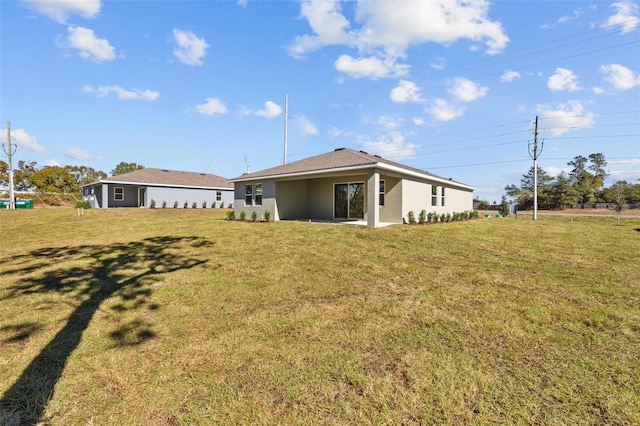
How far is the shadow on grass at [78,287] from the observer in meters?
2.43

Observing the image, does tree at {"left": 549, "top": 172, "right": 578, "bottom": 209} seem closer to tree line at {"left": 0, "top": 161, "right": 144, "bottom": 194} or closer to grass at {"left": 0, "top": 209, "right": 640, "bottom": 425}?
grass at {"left": 0, "top": 209, "right": 640, "bottom": 425}

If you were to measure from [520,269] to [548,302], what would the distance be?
6.81 ft

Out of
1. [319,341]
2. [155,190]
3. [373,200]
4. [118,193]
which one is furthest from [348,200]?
[118,193]

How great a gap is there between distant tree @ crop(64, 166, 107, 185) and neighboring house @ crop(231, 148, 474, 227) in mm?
52797

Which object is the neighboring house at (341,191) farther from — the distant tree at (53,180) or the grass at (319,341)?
the distant tree at (53,180)

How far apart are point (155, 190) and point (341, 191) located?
65.5 feet

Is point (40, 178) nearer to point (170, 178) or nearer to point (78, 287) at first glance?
point (170, 178)

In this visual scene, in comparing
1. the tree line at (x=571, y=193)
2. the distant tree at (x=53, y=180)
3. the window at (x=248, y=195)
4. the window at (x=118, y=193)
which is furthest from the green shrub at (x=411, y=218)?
the distant tree at (x=53, y=180)

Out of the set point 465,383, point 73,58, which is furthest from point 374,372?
point 73,58

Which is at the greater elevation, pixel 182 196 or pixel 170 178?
pixel 170 178

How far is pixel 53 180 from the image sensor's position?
45.7 meters

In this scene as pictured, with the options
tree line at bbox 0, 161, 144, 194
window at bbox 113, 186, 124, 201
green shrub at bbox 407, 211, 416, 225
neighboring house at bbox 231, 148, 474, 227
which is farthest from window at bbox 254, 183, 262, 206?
Answer: tree line at bbox 0, 161, 144, 194

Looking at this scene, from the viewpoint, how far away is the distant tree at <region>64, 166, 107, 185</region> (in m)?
53.1

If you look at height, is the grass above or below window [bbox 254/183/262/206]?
below
